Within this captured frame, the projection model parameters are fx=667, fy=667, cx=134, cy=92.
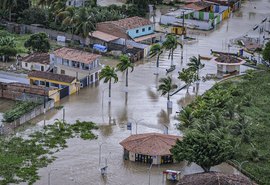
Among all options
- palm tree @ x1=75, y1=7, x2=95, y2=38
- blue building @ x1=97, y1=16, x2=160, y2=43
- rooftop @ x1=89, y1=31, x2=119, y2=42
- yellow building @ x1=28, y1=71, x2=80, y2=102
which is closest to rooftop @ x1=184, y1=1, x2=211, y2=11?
blue building @ x1=97, y1=16, x2=160, y2=43

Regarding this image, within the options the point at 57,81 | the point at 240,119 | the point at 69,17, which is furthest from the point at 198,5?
the point at 240,119

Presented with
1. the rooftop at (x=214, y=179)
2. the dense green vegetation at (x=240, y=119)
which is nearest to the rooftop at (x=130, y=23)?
the dense green vegetation at (x=240, y=119)

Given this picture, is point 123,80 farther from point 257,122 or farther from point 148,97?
point 257,122

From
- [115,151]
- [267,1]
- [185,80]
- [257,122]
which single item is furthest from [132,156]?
[267,1]

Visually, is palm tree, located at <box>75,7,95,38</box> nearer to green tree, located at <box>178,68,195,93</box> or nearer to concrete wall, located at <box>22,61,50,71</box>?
concrete wall, located at <box>22,61,50,71</box>

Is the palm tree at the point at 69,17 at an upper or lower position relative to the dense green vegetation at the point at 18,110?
upper

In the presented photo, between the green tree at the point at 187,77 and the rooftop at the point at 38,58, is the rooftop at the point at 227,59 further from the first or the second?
the rooftop at the point at 38,58

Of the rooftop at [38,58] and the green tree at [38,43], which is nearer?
the rooftop at [38,58]
